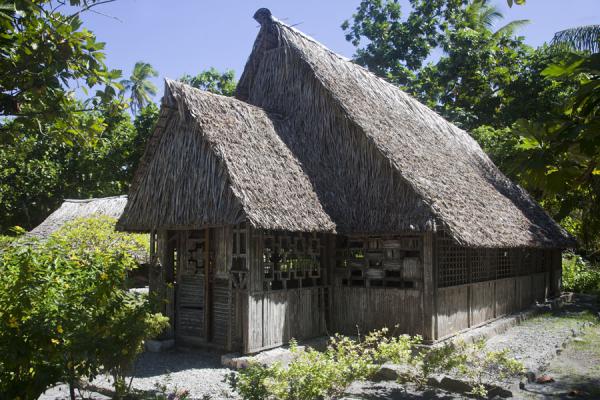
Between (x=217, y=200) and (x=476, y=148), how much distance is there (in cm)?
1158

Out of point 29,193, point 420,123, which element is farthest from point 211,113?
point 29,193

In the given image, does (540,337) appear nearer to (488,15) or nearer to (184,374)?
(184,374)

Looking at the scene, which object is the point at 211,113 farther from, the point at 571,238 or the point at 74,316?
the point at 571,238

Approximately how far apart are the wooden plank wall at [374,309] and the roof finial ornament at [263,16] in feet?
21.3

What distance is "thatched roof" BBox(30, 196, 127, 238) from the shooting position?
2014 cm

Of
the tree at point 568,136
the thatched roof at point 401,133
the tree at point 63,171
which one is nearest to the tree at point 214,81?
the tree at point 63,171

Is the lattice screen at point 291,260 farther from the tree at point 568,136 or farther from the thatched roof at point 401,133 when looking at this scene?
the tree at point 568,136

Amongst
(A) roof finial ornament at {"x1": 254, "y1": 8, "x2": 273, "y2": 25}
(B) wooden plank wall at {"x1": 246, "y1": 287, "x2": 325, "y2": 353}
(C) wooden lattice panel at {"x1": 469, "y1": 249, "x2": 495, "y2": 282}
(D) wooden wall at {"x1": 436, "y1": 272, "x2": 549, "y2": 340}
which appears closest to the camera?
(B) wooden plank wall at {"x1": 246, "y1": 287, "x2": 325, "y2": 353}

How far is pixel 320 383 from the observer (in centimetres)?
571

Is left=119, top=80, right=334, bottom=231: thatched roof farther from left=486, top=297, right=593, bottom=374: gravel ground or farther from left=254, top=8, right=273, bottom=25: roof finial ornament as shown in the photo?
left=486, top=297, right=593, bottom=374: gravel ground

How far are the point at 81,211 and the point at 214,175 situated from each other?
1415 centimetres

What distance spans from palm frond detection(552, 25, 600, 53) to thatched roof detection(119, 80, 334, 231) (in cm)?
1104

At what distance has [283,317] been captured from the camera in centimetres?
915

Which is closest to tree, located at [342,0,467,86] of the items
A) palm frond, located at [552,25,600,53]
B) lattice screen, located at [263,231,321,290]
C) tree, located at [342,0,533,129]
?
tree, located at [342,0,533,129]
